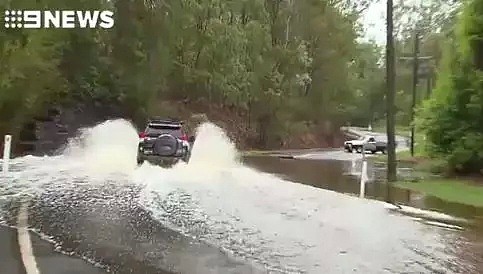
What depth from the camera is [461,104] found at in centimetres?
2891

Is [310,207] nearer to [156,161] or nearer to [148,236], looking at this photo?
[148,236]

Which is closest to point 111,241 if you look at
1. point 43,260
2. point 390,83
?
point 43,260

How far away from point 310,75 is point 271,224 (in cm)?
6053

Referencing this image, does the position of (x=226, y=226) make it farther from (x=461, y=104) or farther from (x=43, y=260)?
(x=461, y=104)

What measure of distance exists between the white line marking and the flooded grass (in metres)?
11.4

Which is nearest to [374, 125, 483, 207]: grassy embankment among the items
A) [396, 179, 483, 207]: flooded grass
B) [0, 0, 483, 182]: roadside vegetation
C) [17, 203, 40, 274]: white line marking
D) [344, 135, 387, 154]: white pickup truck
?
[396, 179, 483, 207]: flooded grass

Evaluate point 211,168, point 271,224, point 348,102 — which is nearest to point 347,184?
point 211,168

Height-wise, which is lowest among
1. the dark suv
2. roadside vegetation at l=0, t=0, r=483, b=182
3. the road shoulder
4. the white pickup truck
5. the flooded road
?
the white pickup truck

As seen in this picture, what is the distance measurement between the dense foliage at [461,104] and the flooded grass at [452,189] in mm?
1552

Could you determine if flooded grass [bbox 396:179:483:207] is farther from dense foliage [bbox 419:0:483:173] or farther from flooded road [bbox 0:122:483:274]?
dense foliage [bbox 419:0:483:173]

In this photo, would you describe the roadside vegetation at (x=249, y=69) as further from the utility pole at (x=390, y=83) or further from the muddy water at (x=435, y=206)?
the muddy water at (x=435, y=206)
